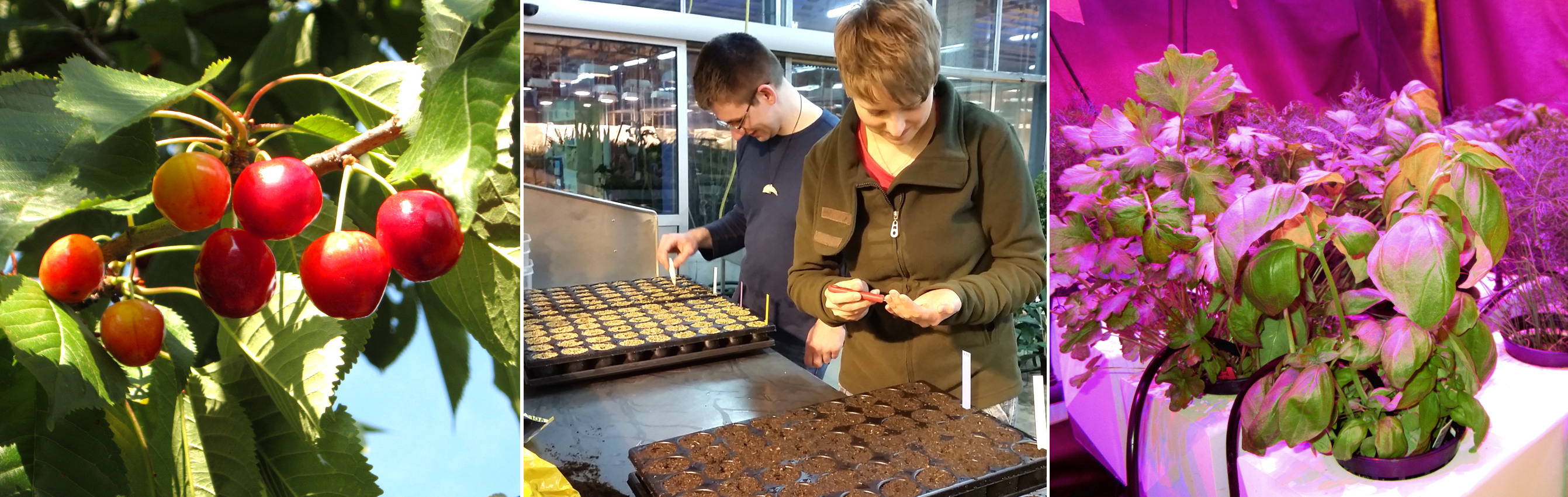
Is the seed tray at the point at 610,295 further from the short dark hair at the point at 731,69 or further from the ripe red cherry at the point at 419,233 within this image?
the ripe red cherry at the point at 419,233

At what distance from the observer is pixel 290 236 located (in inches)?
9.5

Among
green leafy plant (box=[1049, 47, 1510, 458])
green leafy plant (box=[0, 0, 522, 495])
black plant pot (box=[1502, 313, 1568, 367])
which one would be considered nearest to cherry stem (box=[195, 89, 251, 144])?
green leafy plant (box=[0, 0, 522, 495])

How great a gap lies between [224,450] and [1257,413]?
70 cm

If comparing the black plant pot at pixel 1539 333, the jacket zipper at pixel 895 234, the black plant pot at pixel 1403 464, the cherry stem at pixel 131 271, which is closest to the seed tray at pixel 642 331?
the jacket zipper at pixel 895 234

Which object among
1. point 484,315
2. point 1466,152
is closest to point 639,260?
point 484,315

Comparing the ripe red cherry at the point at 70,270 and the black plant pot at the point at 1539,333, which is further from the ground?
the ripe red cherry at the point at 70,270

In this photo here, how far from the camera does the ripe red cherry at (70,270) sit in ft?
0.93

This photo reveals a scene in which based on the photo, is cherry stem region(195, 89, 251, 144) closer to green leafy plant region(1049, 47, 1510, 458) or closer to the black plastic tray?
the black plastic tray

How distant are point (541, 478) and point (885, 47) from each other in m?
0.36

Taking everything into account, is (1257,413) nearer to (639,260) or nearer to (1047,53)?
(1047,53)

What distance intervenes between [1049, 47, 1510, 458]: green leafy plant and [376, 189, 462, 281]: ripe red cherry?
606mm

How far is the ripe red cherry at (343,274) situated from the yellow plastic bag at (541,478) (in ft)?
1.02

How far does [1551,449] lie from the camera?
32.8 inches

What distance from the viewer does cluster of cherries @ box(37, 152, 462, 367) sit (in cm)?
23
